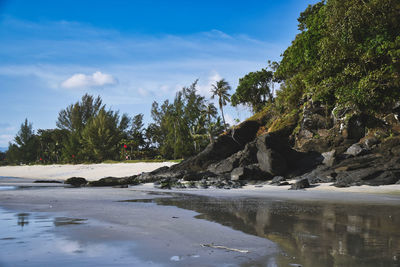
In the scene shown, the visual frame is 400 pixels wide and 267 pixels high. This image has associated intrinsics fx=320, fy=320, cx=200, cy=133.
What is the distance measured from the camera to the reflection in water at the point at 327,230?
3336mm

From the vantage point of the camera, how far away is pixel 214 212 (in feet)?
22.4

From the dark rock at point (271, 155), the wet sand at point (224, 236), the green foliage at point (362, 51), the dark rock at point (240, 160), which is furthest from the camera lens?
the dark rock at point (240, 160)

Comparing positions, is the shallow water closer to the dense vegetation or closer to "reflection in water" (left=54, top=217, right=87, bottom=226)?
"reflection in water" (left=54, top=217, right=87, bottom=226)

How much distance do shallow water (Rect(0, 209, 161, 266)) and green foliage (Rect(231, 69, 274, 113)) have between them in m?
45.4

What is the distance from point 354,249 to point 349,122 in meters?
19.1

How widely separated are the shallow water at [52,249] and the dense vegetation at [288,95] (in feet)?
44.4

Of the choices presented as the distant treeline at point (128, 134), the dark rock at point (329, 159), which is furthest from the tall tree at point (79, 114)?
the dark rock at point (329, 159)

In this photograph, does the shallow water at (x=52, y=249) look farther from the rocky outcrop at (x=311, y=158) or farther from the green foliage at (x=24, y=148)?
the green foliage at (x=24, y=148)

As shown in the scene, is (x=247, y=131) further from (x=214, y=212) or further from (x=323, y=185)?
(x=214, y=212)

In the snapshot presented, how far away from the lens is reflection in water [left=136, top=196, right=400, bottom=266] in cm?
334

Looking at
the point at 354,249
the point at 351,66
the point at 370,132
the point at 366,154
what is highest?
the point at 351,66

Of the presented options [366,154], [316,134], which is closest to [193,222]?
[366,154]

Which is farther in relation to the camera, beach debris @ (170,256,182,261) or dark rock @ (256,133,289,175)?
dark rock @ (256,133,289,175)

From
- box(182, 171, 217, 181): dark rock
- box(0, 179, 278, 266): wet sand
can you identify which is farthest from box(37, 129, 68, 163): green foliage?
box(0, 179, 278, 266): wet sand
